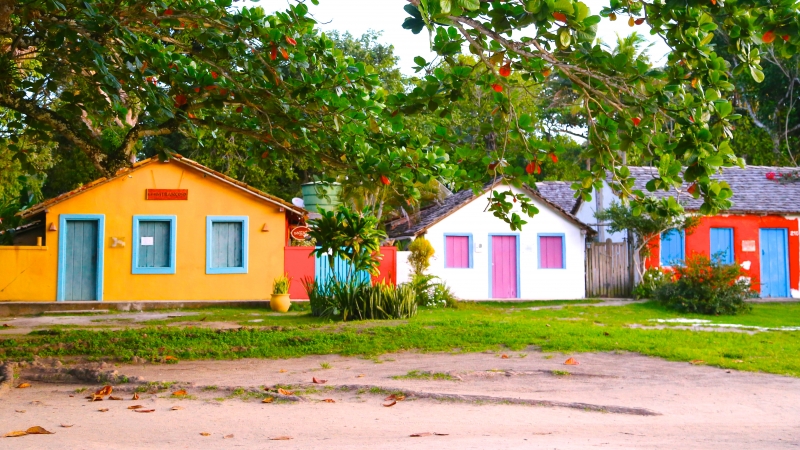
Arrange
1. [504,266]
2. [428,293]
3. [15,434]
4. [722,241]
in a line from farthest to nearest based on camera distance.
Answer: [722,241], [504,266], [428,293], [15,434]

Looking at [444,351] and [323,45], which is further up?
[323,45]

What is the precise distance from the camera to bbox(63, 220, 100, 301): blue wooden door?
64.1ft

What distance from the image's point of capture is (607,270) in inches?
964

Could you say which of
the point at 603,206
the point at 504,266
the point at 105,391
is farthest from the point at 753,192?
the point at 105,391

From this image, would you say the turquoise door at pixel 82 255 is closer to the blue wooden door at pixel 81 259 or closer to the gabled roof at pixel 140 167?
the blue wooden door at pixel 81 259

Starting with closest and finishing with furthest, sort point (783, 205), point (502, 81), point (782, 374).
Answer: point (502, 81)
point (782, 374)
point (783, 205)

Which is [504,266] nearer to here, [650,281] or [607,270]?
[607,270]

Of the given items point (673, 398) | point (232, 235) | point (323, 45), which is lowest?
point (673, 398)

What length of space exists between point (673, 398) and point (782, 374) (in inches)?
89.8

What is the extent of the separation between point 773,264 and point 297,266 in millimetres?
14969

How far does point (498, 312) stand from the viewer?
1895 centimetres

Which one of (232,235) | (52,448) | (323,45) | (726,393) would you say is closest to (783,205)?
(232,235)

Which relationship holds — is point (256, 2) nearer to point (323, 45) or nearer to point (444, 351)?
point (323, 45)

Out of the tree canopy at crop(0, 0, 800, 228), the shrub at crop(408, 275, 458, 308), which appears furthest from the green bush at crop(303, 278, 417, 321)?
the tree canopy at crop(0, 0, 800, 228)
